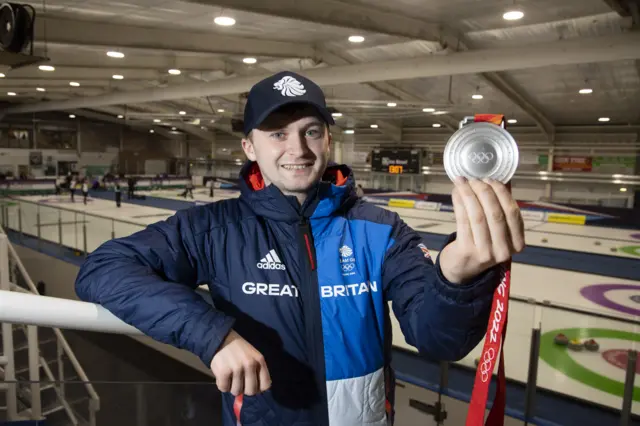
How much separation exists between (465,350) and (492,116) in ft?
1.89

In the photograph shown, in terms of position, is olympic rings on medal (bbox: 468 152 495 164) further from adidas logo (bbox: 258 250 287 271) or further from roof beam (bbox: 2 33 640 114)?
roof beam (bbox: 2 33 640 114)

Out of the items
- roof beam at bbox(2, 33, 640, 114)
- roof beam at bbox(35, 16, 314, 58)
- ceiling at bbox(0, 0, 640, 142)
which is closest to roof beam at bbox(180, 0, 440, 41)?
ceiling at bbox(0, 0, 640, 142)

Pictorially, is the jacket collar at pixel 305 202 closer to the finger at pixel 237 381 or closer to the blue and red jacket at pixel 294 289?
the blue and red jacket at pixel 294 289

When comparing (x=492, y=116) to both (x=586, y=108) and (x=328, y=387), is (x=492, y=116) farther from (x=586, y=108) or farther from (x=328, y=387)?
(x=586, y=108)

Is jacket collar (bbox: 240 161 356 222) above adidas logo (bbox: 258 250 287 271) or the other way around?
above

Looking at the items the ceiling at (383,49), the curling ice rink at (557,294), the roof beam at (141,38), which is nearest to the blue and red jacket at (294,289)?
the curling ice rink at (557,294)

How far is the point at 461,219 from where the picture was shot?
39.8 inches

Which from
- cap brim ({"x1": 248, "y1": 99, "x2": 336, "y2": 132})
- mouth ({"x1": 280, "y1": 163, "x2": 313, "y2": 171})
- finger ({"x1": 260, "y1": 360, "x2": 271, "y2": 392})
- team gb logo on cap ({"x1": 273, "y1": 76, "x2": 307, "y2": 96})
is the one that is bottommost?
finger ({"x1": 260, "y1": 360, "x2": 271, "y2": 392})

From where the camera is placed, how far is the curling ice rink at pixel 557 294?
3.76 meters

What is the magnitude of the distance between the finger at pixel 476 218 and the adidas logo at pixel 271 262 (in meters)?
0.69

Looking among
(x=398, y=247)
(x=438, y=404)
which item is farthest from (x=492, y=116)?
(x=438, y=404)

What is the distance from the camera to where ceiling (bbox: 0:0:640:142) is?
30.9ft

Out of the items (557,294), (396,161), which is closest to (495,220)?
(557,294)

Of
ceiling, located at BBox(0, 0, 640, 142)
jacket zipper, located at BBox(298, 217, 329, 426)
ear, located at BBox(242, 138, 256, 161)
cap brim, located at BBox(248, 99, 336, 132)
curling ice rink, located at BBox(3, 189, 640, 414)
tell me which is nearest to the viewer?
jacket zipper, located at BBox(298, 217, 329, 426)
